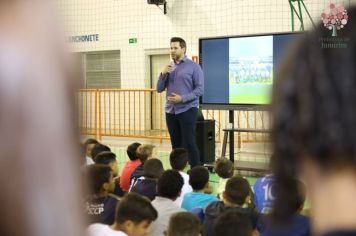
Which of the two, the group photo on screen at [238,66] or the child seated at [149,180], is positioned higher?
the group photo on screen at [238,66]

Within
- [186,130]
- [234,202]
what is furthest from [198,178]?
[186,130]

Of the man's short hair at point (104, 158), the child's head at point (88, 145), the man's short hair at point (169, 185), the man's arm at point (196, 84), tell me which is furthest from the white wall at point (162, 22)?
the man's short hair at point (169, 185)

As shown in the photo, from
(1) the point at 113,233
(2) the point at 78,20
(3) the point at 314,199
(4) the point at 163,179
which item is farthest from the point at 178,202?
(2) the point at 78,20

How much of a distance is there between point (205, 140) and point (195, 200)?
133 inches

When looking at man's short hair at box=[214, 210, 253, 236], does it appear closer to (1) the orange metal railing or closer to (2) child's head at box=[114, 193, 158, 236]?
(2) child's head at box=[114, 193, 158, 236]

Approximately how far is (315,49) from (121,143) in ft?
30.6

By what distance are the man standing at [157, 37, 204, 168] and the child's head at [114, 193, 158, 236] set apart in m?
2.93

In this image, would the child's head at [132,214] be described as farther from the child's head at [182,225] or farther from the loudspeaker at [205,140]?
the loudspeaker at [205,140]

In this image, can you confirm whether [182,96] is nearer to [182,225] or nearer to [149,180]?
[149,180]

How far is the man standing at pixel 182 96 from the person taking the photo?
5.58 m

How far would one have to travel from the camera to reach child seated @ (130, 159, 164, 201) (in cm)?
376

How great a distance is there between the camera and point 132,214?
2604mm

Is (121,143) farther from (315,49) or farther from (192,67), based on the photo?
(315,49)

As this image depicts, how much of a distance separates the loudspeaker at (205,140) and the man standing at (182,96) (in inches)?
41.3
